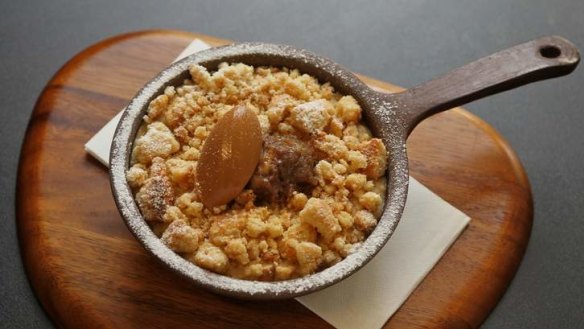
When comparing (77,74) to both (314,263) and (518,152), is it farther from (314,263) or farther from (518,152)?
(518,152)

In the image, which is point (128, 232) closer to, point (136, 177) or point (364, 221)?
point (136, 177)

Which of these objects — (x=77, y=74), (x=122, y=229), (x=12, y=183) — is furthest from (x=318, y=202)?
(x=12, y=183)

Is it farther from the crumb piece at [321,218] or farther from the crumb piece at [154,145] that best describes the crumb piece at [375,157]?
the crumb piece at [154,145]

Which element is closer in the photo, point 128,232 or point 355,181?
point 355,181

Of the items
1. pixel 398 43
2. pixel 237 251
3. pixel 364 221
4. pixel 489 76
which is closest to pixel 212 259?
pixel 237 251

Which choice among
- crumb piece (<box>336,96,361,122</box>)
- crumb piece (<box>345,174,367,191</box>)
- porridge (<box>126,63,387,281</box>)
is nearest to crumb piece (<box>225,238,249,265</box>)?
porridge (<box>126,63,387,281</box>)

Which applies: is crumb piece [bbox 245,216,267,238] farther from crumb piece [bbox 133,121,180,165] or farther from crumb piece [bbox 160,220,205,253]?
crumb piece [bbox 133,121,180,165]
